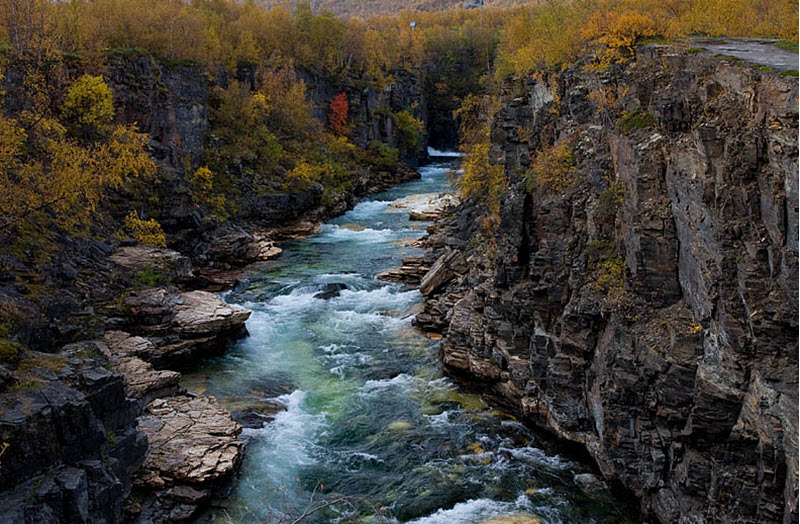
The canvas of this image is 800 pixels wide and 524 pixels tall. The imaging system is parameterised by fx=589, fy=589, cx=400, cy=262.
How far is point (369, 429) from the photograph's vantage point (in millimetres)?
19250

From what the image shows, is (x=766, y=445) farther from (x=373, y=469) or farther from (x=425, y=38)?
(x=425, y=38)

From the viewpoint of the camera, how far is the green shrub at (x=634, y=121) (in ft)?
51.5

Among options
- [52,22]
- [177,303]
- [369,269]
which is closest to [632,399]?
[177,303]

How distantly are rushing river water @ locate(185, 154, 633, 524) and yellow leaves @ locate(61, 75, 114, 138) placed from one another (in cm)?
1248

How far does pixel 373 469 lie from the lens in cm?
1719

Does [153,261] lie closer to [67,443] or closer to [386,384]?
[386,384]

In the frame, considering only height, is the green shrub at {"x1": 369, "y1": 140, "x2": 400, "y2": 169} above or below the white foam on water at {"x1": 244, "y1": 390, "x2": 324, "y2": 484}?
above

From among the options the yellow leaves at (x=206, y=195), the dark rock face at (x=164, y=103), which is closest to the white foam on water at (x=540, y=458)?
the yellow leaves at (x=206, y=195)

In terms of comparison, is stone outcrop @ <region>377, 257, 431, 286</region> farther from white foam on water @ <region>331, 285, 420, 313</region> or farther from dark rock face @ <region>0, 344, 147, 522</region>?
dark rock face @ <region>0, 344, 147, 522</region>

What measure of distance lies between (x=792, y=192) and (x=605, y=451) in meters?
8.38

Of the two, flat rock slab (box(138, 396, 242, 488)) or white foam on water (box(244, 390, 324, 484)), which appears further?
white foam on water (box(244, 390, 324, 484))

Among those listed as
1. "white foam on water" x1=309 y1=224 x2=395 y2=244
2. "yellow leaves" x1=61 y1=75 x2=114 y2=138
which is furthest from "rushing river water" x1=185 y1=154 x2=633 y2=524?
"yellow leaves" x1=61 y1=75 x2=114 y2=138

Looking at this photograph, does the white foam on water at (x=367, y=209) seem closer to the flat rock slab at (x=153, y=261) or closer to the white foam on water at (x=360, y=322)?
the white foam on water at (x=360, y=322)

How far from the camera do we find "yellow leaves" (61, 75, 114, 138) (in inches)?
1264
